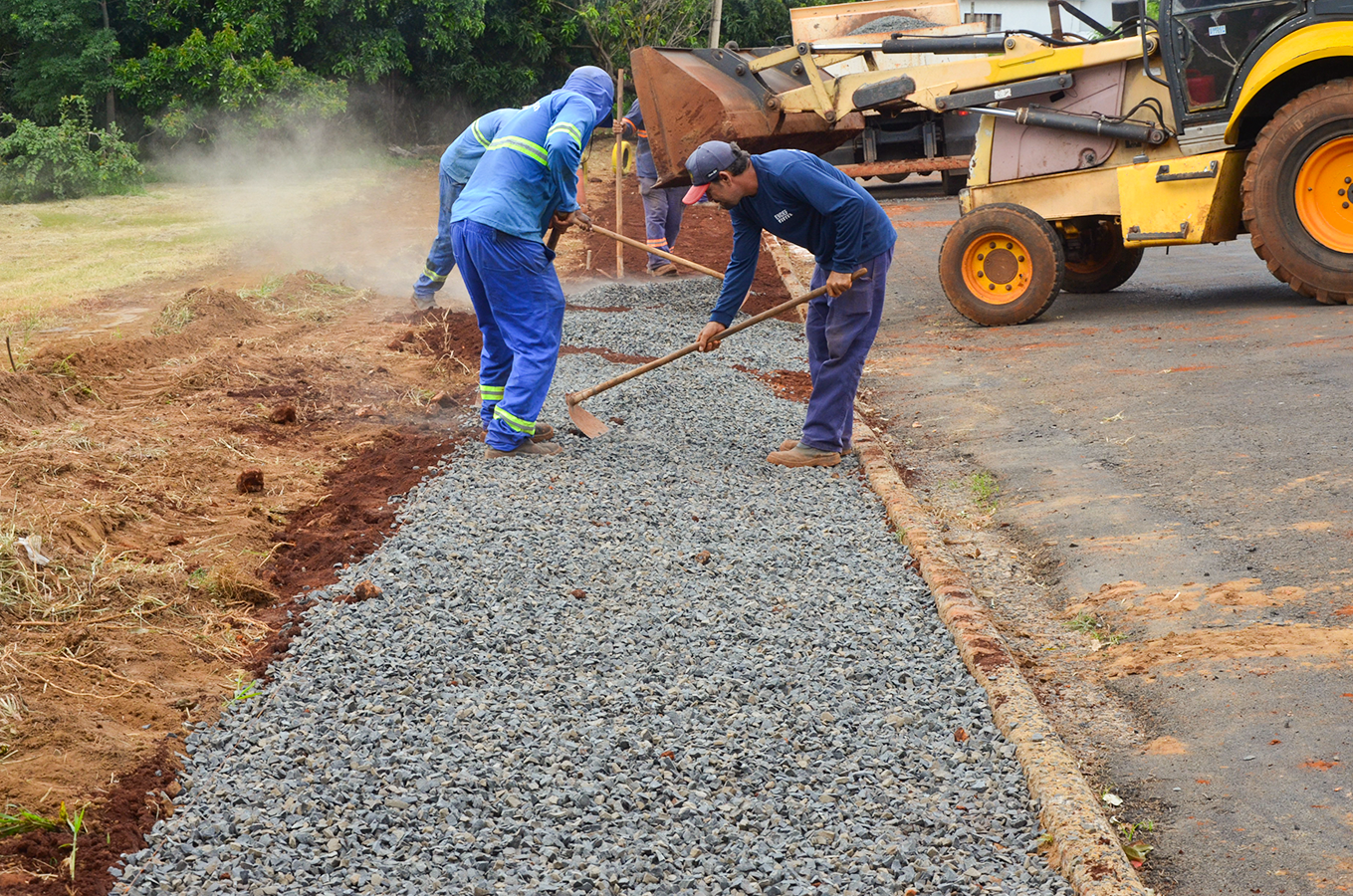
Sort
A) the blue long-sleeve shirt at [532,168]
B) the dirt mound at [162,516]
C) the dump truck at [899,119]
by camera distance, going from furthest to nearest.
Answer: the dump truck at [899,119], the blue long-sleeve shirt at [532,168], the dirt mound at [162,516]

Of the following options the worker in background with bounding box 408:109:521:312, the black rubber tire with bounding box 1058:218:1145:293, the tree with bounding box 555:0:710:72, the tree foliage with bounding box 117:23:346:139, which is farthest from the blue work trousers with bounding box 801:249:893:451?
the tree with bounding box 555:0:710:72

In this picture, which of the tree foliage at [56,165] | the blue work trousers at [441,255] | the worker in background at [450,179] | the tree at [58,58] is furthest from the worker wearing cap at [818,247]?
the tree at [58,58]

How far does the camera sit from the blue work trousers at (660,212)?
10.5 metres

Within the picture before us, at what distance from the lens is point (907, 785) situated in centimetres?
293

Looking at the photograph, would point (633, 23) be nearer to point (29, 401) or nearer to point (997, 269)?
point (997, 269)

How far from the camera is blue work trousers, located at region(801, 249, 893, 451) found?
17.6ft

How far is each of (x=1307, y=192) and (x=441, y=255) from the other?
6312mm

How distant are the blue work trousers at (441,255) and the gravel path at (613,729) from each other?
4164 mm

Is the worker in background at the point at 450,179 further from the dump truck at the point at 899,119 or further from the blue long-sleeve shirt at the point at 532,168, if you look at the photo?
the dump truck at the point at 899,119

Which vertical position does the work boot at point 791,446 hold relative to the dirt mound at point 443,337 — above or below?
above

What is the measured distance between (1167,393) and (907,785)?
433cm

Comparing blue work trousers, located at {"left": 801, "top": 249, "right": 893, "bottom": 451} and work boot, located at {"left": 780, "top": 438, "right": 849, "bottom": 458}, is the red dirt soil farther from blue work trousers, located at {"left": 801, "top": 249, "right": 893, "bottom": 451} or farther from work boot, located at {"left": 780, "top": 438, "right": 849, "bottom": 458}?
blue work trousers, located at {"left": 801, "top": 249, "right": 893, "bottom": 451}

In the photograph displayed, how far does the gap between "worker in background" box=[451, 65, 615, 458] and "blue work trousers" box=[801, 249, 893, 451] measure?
1.27 meters

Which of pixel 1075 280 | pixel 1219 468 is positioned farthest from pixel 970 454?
pixel 1075 280
